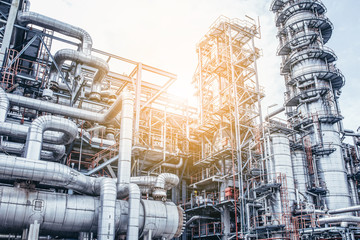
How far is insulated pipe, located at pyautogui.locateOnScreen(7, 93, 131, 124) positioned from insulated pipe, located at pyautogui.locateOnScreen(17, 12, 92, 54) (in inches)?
243

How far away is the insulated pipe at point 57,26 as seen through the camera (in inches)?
933

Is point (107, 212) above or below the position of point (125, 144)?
below

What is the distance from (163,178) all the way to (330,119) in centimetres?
1732

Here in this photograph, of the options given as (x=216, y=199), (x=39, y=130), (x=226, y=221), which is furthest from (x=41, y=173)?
(x=216, y=199)


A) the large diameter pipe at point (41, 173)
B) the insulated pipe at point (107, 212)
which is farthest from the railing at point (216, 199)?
the large diameter pipe at point (41, 173)

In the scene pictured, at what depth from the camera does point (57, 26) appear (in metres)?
24.8

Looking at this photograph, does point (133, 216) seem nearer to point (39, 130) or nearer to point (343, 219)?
point (39, 130)

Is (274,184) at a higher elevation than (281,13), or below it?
below

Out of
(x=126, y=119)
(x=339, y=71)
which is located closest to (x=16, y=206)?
(x=126, y=119)

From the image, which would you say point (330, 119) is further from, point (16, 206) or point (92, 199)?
point (16, 206)

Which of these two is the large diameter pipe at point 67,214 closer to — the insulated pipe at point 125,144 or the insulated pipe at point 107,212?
the insulated pipe at point 107,212

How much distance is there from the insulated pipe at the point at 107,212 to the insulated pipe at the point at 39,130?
12.0 ft

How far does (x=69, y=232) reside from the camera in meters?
16.0

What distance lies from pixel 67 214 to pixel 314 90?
23.9 m
